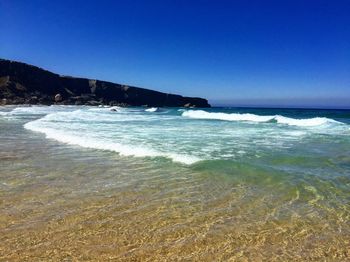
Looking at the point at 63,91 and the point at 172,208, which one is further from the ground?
the point at 172,208

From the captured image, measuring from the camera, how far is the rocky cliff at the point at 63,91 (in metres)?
95.6

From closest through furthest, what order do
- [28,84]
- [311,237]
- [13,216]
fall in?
[311,237], [13,216], [28,84]

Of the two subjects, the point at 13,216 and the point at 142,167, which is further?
the point at 142,167

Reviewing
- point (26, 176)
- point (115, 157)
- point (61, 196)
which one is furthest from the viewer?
point (115, 157)

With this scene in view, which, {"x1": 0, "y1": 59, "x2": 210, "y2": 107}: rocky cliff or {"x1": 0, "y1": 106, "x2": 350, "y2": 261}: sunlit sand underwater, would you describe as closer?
{"x1": 0, "y1": 106, "x2": 350, "y2": 261}: sunlit sand underwater

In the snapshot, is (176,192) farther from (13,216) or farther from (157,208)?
(13,216)

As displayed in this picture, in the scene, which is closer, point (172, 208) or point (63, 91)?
point (172, 208)

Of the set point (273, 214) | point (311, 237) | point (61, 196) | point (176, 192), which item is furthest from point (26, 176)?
point (311, 237)

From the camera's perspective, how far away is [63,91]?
4299 inches

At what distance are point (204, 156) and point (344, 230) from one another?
20.5 feet

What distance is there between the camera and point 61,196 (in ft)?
22.7

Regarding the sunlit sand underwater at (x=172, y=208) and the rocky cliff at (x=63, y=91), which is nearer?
the sunlit sand underwater at (x=172, y=208)

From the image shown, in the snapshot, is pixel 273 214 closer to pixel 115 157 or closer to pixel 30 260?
pixel 30 260

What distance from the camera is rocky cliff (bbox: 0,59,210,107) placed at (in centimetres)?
9564
